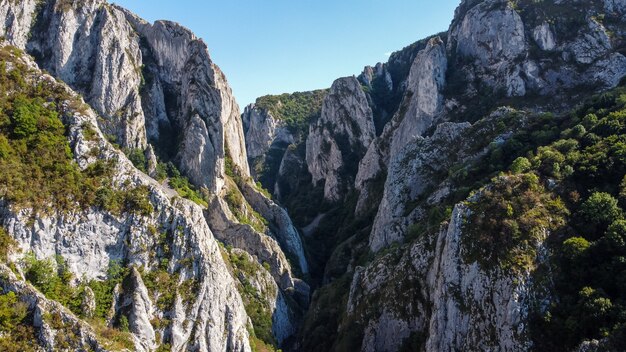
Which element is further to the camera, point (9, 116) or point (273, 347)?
point (273, 347)

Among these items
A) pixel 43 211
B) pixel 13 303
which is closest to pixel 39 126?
pixel 43 211

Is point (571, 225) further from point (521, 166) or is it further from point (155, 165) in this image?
point (155, 165)

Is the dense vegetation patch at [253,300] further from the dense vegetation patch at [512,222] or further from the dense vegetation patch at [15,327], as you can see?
the dense vegetation patch at [512,222]

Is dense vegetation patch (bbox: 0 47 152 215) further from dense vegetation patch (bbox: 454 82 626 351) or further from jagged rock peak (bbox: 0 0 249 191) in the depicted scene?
dense vegetation patch (bbox: 454 82 626 351)

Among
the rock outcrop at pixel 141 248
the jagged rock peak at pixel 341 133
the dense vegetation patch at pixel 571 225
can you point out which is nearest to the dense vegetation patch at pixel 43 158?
the rock outcrop at pixel 141 248

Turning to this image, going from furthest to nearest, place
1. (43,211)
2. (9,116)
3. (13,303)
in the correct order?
(9,116) → (43,211) → (13,303)

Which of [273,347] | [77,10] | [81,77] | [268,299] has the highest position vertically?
[77,10]

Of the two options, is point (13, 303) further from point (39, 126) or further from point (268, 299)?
point (268, 299)

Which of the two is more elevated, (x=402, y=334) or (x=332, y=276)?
(x=332, y=276)

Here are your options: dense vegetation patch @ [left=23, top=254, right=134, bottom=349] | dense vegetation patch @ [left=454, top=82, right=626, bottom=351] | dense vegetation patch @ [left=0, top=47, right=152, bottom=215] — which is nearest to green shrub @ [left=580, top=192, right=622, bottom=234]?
dense vegetation patch @ [left=454, top=82, right=626, bottom=351]

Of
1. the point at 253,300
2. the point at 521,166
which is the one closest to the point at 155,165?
the point at 253,300

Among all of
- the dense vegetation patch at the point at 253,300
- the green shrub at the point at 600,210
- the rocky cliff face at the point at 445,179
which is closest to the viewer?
the green shrub at the point at 600,210
